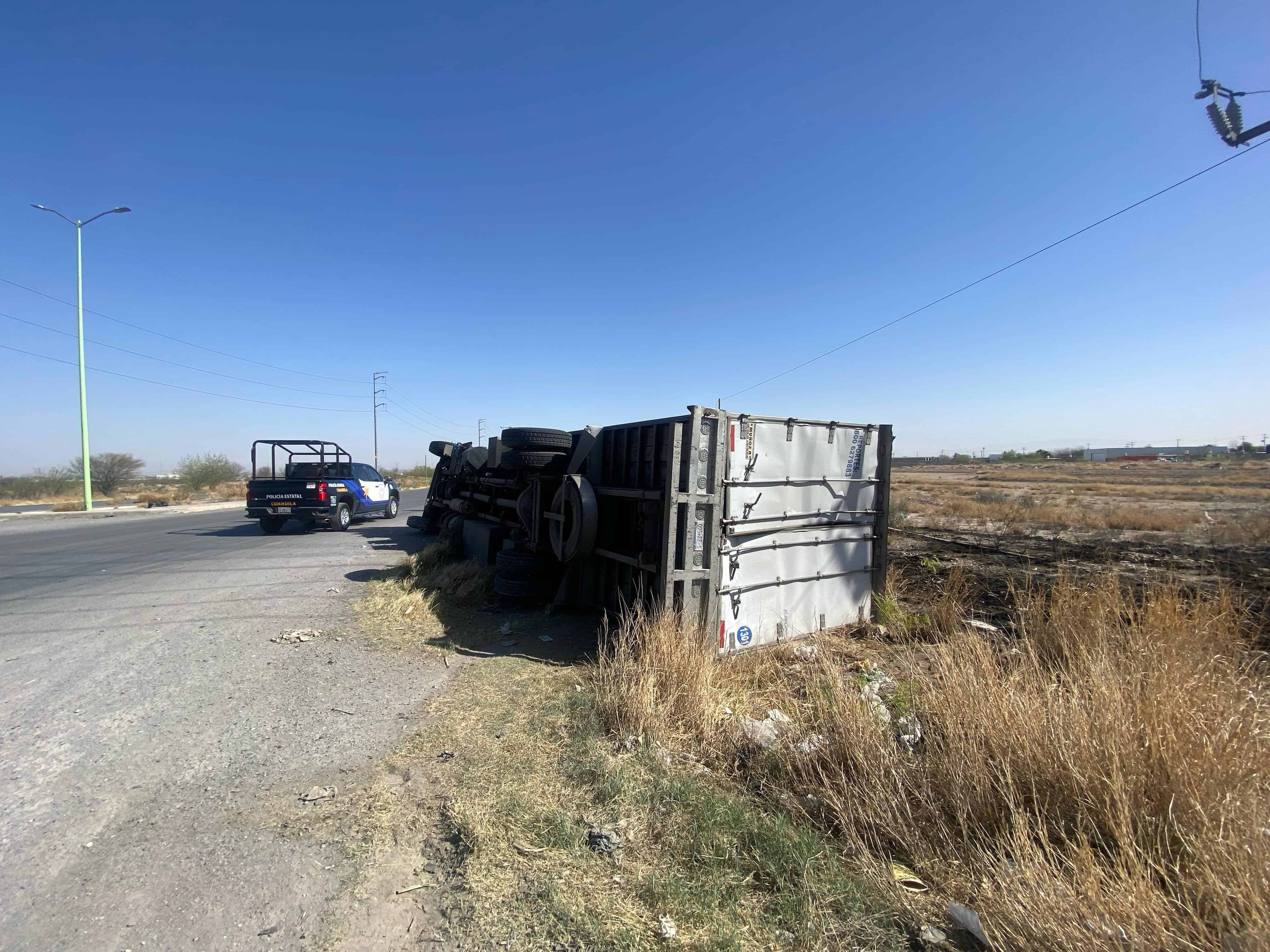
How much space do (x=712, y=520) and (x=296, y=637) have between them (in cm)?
447

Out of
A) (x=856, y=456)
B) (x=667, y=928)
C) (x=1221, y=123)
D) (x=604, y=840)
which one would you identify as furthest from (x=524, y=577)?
(x=1221, y=123)

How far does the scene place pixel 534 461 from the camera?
7.27 meters

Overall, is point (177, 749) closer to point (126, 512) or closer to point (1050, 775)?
point (1050, 775)

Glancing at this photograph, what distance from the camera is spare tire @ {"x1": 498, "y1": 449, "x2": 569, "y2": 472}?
23.8ft

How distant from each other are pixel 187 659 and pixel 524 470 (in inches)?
149

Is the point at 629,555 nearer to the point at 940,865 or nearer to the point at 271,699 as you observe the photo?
the point at 271,699

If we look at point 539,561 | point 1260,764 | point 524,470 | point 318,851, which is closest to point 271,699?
point 318,851

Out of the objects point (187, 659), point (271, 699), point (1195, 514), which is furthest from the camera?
point (1195, 514)

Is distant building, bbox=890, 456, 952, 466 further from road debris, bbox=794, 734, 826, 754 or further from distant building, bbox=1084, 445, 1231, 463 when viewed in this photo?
road debris, bbox=794, 734, 826, 754

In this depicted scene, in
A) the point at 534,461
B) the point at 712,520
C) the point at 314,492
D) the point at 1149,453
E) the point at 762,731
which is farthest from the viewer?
the point at 1149,453

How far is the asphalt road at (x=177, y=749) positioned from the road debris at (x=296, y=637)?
0.30 feet

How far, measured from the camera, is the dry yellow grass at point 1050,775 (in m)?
1.95

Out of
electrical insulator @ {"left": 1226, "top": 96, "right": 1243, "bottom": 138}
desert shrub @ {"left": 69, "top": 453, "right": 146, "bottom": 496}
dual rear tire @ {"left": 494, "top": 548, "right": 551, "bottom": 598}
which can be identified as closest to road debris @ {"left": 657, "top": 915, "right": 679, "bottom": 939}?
dual rear tire @ {"left": 494, "top": 548, "right": 551, "bottom": 598}

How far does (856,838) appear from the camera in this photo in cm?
269
